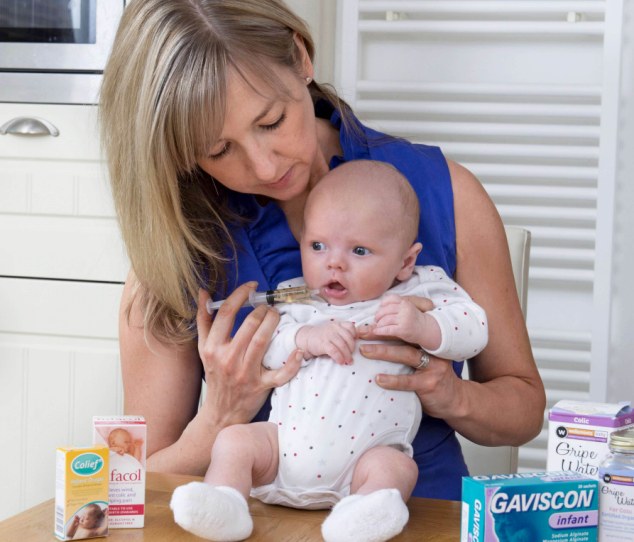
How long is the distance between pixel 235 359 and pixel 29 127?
98 cm

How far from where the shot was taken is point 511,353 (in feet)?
5.18

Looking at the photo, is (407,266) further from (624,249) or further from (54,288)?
(624,249)

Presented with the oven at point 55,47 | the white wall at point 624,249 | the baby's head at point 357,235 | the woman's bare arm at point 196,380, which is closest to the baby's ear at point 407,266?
the baby's head at point 357,235

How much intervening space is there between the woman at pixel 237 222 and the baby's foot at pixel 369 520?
0.88ft

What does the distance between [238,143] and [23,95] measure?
97 cm

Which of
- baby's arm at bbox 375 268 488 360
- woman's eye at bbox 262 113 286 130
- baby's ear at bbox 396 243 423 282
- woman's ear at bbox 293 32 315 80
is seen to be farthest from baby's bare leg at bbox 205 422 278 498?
woman's ear at bbox 293 32 315 80

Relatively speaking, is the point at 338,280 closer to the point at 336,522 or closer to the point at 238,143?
the point at 238,143

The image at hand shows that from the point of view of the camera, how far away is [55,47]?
2172mm

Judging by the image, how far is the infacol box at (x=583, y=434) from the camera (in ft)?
3.36

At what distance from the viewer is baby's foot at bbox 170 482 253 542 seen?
1.06 m

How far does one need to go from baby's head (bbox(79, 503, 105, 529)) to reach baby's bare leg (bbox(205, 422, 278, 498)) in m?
0.14

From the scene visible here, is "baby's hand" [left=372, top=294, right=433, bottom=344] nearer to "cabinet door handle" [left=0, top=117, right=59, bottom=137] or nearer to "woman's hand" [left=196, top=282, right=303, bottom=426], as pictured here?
"woman's hand" [left=196, top=282, right=303, bottom=426]

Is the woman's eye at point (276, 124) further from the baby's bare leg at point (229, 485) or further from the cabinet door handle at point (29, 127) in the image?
the cabinet door handle at point (29, 127)

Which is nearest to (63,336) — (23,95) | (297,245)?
(23,95)
